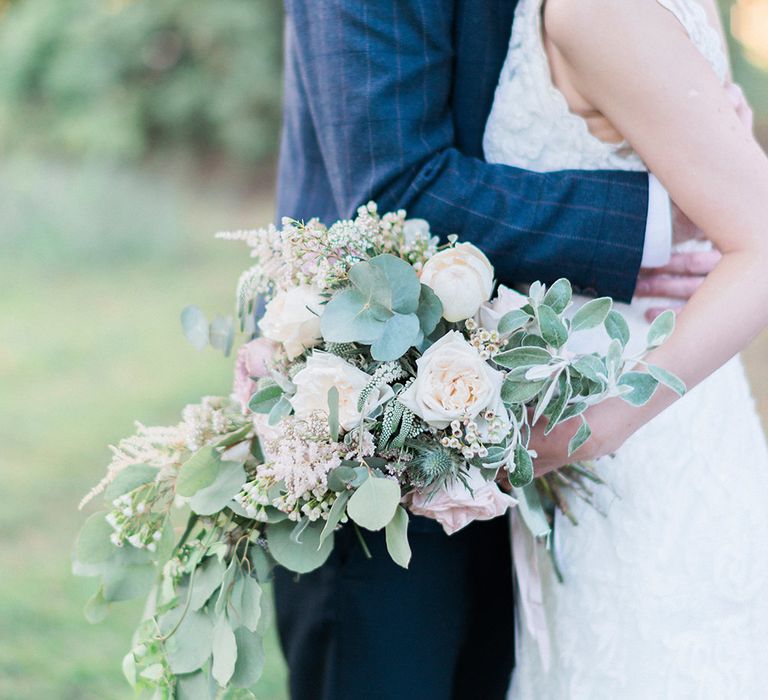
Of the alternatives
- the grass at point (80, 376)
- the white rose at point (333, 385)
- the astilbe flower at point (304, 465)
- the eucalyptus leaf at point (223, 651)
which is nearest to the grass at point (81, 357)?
the grass at point (80, 376)

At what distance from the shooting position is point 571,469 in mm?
1392

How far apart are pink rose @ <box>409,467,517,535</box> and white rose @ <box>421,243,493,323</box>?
0.20m

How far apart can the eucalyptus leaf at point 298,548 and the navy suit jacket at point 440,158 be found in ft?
1.55

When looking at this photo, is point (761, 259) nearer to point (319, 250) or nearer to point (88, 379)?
point (319, 250)

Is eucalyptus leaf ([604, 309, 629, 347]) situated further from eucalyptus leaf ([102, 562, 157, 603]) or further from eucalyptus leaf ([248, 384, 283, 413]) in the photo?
eucalyptus leaf ([102, 562, 157, 603])

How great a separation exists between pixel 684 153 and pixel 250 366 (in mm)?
680

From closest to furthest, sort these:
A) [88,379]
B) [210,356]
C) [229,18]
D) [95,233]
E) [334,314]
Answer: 1. [334,314]
2. [88,379]
3. [210,356]
4. [95,233]
5. [229,18]

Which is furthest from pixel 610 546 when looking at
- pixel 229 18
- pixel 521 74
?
pixel 229 18

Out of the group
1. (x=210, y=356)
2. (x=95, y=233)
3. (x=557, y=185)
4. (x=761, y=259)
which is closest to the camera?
(x=761, y=259)

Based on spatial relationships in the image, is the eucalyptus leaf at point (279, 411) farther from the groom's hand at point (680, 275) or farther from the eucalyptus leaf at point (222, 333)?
the groom's hand at point (680, 275)

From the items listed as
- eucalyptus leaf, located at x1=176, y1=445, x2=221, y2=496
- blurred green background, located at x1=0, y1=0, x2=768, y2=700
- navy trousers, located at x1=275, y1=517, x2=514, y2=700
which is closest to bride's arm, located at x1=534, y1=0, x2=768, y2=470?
navy trousers, located at x1=275, y1=517, x2=514, y2=700

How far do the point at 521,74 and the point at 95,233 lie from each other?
675cm

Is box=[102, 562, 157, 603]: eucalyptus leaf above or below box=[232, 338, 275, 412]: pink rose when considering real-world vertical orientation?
below

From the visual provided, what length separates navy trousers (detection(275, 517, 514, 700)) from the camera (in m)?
1.42
